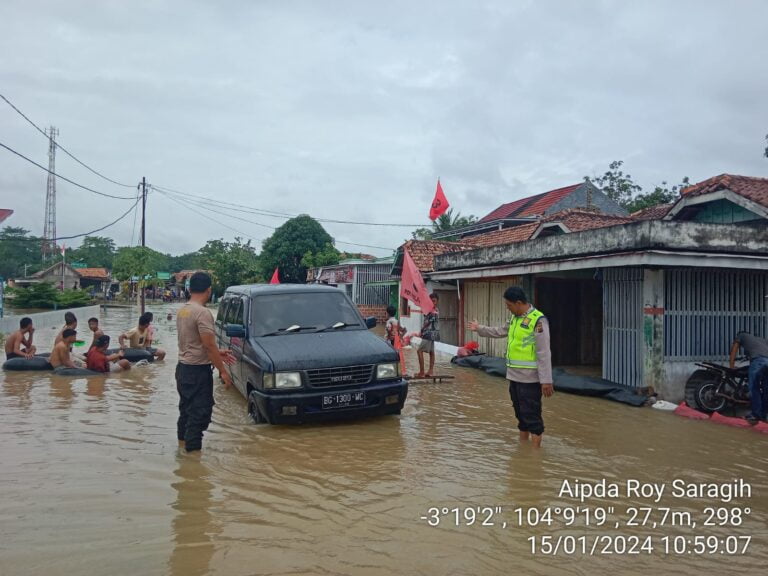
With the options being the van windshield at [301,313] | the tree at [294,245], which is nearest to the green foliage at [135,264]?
the tree at [294,245]

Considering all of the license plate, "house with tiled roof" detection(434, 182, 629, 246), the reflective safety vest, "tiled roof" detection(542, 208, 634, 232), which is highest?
"house with tiled roof" detection(434, 182, 629, 246)

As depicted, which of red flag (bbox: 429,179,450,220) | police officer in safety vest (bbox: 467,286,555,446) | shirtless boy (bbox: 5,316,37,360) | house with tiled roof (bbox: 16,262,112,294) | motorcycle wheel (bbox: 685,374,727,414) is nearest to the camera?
police officer in safety vest (bbox: 467,286,555,446)

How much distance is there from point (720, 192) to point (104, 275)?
2341 inches

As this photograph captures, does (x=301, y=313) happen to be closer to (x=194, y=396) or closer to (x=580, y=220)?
(x=194, y=396)

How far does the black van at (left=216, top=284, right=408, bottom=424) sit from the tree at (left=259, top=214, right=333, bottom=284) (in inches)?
1355

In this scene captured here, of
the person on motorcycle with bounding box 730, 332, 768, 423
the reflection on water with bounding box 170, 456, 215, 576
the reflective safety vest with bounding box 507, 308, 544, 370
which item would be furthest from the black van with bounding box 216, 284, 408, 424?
the person on motorcycle with bounding box 730, 332, 768, 423

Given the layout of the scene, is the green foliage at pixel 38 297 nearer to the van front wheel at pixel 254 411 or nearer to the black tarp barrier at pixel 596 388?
the van front wheel at pixel 254 411

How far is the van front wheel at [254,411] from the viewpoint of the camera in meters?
7.04

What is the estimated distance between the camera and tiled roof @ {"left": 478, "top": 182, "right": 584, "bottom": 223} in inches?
1214

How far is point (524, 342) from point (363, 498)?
8.03 ft

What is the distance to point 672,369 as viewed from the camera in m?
10.0

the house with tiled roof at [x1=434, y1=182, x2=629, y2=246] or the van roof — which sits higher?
the house with tiled roof at [x1=434, y1=182, x2=629, y2=246]

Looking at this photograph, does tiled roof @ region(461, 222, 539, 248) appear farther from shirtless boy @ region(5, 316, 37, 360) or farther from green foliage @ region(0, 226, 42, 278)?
green foliage @ region(0, 226, 42, 278)

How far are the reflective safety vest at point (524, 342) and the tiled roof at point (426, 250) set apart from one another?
47.2 ft
